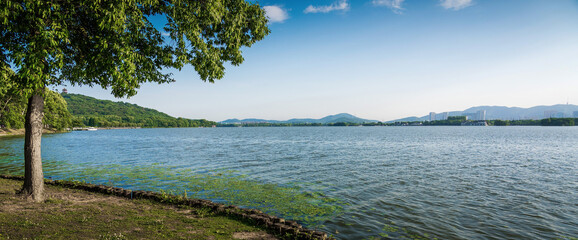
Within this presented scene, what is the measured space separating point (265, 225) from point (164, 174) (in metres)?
18.4

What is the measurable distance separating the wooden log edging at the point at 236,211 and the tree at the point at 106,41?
347 centimetres

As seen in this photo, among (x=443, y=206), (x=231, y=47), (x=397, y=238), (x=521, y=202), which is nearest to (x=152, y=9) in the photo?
(x=231, y=47)

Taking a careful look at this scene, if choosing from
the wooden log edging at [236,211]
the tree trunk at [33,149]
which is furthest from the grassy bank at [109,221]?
the tree trunk at [33,149]

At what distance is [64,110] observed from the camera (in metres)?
119

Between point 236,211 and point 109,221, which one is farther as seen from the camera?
point 236,211

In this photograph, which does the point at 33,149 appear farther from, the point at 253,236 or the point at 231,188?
the point at 231,188

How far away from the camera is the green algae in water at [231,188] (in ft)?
49.8

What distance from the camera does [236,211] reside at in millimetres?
12406

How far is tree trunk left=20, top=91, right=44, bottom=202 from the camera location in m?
12.0

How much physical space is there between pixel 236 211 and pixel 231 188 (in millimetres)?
8071

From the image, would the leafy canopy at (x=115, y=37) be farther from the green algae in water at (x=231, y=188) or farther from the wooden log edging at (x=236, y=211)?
the green algae in water at (x=231, y=188)

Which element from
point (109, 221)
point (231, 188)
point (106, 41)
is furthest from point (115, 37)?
point (231, 188)

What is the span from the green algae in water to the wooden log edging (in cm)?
225

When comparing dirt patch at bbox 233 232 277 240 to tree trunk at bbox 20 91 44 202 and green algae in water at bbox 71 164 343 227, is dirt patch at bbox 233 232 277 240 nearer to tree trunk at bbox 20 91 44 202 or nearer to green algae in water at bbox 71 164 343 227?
green algae in water at bbox 71 164 343 227
